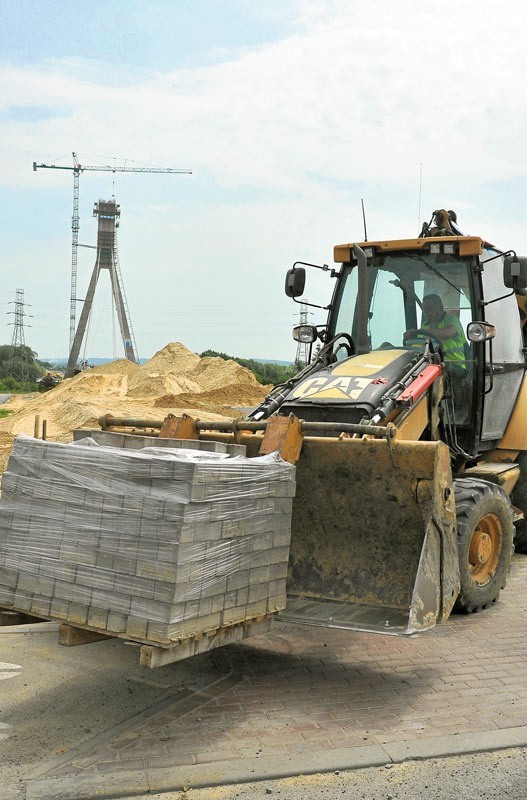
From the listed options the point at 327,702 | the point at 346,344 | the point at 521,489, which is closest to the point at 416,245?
the point at 346,344

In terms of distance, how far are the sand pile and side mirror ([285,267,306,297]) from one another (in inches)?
422

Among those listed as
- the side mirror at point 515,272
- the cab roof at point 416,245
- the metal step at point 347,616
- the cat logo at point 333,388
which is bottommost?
the metal step at point 347,616

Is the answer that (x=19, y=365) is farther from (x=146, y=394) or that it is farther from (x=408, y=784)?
(x=408, y=784)

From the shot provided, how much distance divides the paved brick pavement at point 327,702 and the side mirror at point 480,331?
253 cm

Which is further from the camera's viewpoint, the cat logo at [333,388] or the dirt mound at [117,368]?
the dirt mound at [117,368]

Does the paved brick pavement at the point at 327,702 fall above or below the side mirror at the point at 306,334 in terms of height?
below

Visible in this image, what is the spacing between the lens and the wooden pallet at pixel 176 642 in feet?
15.0

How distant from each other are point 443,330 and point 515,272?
971mm

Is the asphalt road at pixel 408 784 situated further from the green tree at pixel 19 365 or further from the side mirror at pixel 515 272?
the green tree at pixel 19 365

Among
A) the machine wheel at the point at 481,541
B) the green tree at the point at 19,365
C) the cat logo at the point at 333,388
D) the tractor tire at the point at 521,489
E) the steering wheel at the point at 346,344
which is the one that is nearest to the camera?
the machine wheel at the point at 481,541

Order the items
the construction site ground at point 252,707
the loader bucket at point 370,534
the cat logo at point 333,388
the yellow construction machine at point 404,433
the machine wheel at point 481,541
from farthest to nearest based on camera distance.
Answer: the cat logo at point 333,388
the machine wheel at point 481,541
the yellow construction machine at point 404,433
the loader bucket at point 370,534
the construction site ground at point 252,707

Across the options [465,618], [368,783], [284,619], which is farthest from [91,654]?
[465,618]

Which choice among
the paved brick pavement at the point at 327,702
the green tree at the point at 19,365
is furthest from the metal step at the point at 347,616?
the green tree at the point at 19,365

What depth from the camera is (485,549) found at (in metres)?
7.25
